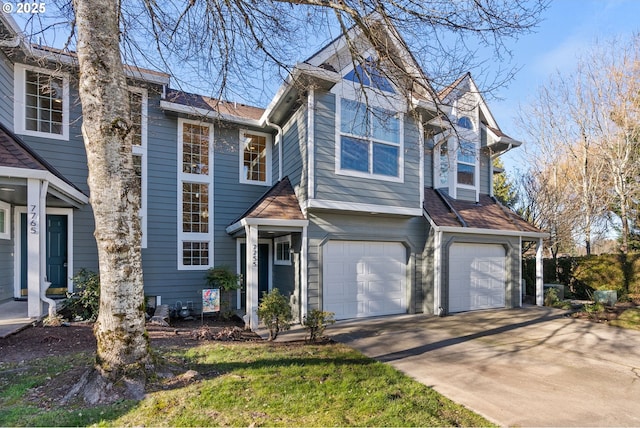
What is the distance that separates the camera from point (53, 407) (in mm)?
3297

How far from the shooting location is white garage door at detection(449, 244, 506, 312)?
31.4ft

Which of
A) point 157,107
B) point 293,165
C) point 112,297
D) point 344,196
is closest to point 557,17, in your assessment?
point 344,196

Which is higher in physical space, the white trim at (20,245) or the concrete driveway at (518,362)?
the white trim at (20,245)

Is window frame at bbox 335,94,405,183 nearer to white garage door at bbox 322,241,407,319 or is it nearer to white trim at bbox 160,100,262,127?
white garage door at bbox 322,241,407,319

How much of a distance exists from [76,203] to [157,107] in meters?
3.21

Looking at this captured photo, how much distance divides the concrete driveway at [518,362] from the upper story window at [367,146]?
3.80 metres

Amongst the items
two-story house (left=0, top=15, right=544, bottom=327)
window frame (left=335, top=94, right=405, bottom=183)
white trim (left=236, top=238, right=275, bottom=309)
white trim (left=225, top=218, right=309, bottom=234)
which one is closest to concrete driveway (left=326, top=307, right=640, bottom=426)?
two-story house (left=0, top=15, right=544, bottom=327)

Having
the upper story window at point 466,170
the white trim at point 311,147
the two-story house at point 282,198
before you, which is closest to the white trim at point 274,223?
the two-story house at point 282,198

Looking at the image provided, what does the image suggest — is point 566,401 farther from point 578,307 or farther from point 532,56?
point 578,307

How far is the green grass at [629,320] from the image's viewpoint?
810 cm

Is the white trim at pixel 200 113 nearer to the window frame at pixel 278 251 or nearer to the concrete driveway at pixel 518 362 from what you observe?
the window frame at pixel 278 251

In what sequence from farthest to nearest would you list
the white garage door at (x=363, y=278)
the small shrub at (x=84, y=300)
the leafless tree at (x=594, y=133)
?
the leafless tree at (x=594, y=133), the white garage door at (x=363, y=278), the small shrub at (x=84, y=300)

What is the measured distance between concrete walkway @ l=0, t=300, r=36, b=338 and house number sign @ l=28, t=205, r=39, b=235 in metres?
1.62

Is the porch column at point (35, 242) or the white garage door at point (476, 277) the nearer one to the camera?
the porch column at point (35, 242)
